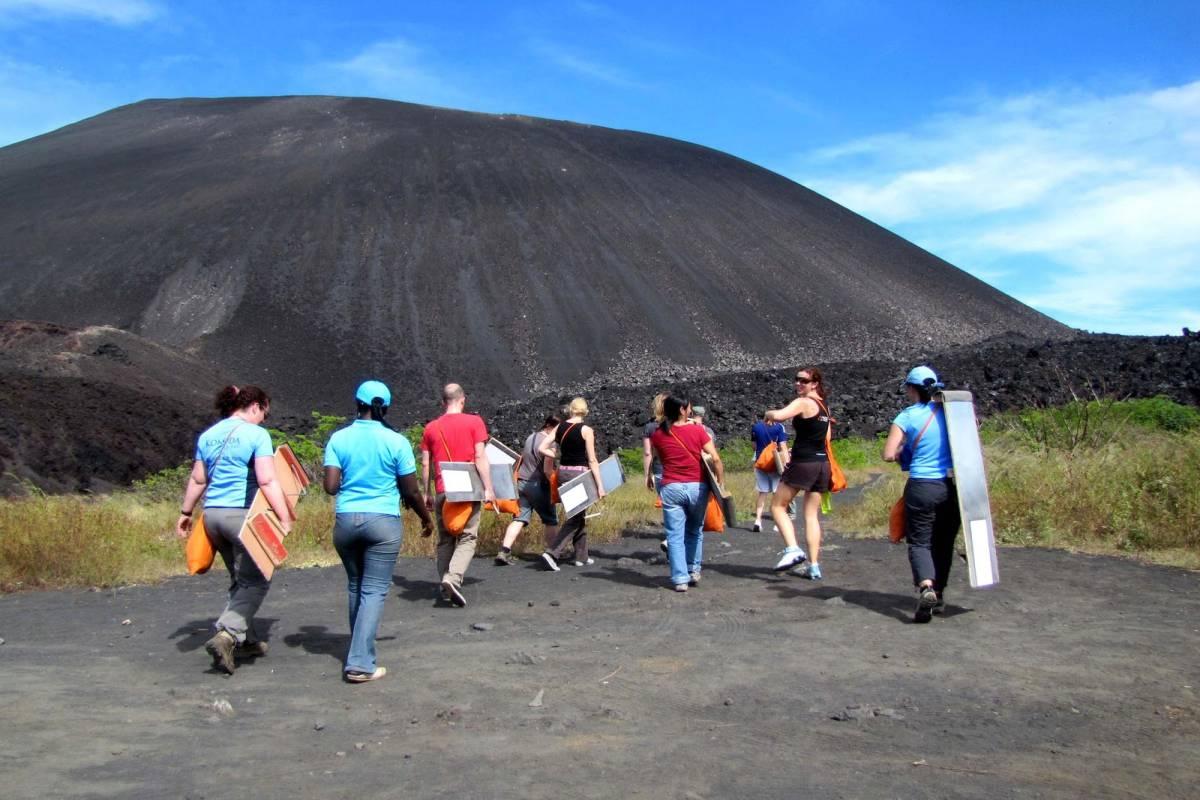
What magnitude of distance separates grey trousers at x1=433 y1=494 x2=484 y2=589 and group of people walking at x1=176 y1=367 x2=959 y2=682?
0.01 m

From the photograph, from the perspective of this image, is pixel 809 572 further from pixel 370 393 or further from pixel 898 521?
pixel 370 393

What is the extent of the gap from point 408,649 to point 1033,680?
3.87 meters

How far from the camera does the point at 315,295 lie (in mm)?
59656

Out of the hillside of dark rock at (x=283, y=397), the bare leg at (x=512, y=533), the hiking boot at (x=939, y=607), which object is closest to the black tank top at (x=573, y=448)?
the bare leg at (x=512, y=533)

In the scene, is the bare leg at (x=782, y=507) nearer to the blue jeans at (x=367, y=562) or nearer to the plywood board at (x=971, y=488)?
the plywood board at (x=971, y=488)

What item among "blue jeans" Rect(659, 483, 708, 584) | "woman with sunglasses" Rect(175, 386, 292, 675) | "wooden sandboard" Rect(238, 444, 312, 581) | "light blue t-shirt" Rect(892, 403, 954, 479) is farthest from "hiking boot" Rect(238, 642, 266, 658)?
"light blue t-shirt" Rect(892, 403, 954, 479)

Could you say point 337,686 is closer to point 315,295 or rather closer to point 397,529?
point 397,529

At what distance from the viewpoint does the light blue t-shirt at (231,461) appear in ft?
22.6

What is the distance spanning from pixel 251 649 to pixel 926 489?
4.61m

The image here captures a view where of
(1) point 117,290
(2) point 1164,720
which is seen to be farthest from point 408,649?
(1) point 117,290

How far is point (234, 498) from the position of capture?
22.6 feet

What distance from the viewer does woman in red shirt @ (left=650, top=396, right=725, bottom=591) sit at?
932 cm

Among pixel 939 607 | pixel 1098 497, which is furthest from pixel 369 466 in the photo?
pixel 1098 497

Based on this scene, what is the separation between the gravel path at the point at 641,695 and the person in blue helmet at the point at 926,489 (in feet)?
1.28
